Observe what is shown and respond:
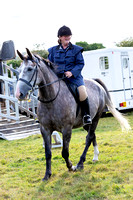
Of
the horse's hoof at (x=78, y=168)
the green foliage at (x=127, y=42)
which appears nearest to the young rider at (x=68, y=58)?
the horse's hoof at (x=78, y=168)

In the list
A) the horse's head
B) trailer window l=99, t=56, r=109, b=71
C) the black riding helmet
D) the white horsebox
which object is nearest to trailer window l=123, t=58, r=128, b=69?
the white horsebox

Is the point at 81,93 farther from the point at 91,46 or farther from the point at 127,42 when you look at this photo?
the point at 91,46

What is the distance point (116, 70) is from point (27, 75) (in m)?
9.07

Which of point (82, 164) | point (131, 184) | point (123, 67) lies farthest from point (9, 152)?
point (123, 67)

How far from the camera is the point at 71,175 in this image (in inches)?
191

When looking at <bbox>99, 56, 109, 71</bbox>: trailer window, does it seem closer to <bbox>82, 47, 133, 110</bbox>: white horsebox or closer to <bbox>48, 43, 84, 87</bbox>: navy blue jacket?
<bbox>82, 47, 133, 110</bbox>: white horsebox

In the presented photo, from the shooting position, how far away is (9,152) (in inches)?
281

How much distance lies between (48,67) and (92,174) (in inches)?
75.6

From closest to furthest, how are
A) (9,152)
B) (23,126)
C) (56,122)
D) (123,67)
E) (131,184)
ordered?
(131,184), (56,122), (9,152), (23,126), (123,67)

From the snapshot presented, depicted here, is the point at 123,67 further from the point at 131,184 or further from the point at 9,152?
the point at 131,184

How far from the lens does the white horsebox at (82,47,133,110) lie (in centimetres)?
1262

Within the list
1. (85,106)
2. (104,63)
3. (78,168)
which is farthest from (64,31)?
(104,63)

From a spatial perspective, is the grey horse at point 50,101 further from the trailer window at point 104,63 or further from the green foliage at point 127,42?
the green foliage at point 127,42

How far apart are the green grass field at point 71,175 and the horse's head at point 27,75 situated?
1431 millimetres
